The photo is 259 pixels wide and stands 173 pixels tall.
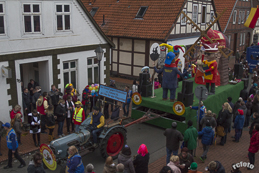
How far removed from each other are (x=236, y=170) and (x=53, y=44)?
925 cm

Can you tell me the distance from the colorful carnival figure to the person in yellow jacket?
6.57 m

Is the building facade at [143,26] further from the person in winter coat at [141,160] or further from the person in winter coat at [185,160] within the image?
the person in winter coat at [141,160]

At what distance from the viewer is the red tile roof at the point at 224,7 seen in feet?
90.1

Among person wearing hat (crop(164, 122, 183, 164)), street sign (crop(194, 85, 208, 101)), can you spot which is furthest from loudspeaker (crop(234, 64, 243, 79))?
person wearing hat (crop(164, 122, 183, 164))

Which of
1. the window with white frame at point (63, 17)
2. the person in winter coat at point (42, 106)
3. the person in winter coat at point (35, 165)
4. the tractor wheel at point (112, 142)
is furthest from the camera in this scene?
the window with white frame at point (63, 17)

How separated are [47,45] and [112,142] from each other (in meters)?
5.81

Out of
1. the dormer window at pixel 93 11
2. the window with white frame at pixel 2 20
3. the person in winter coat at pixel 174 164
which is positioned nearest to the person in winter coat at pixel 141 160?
the person in winter coat at pixel 174 164

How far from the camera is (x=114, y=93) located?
862 centimetres

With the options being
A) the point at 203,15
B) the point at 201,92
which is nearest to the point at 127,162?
the point at 201,92

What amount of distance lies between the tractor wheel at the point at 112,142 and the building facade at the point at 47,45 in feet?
16.4

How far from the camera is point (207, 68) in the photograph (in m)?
13.1

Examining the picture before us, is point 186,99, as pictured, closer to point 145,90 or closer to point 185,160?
point 145,90

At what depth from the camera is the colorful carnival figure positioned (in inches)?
511

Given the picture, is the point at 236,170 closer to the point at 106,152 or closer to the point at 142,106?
the point at 106,152
